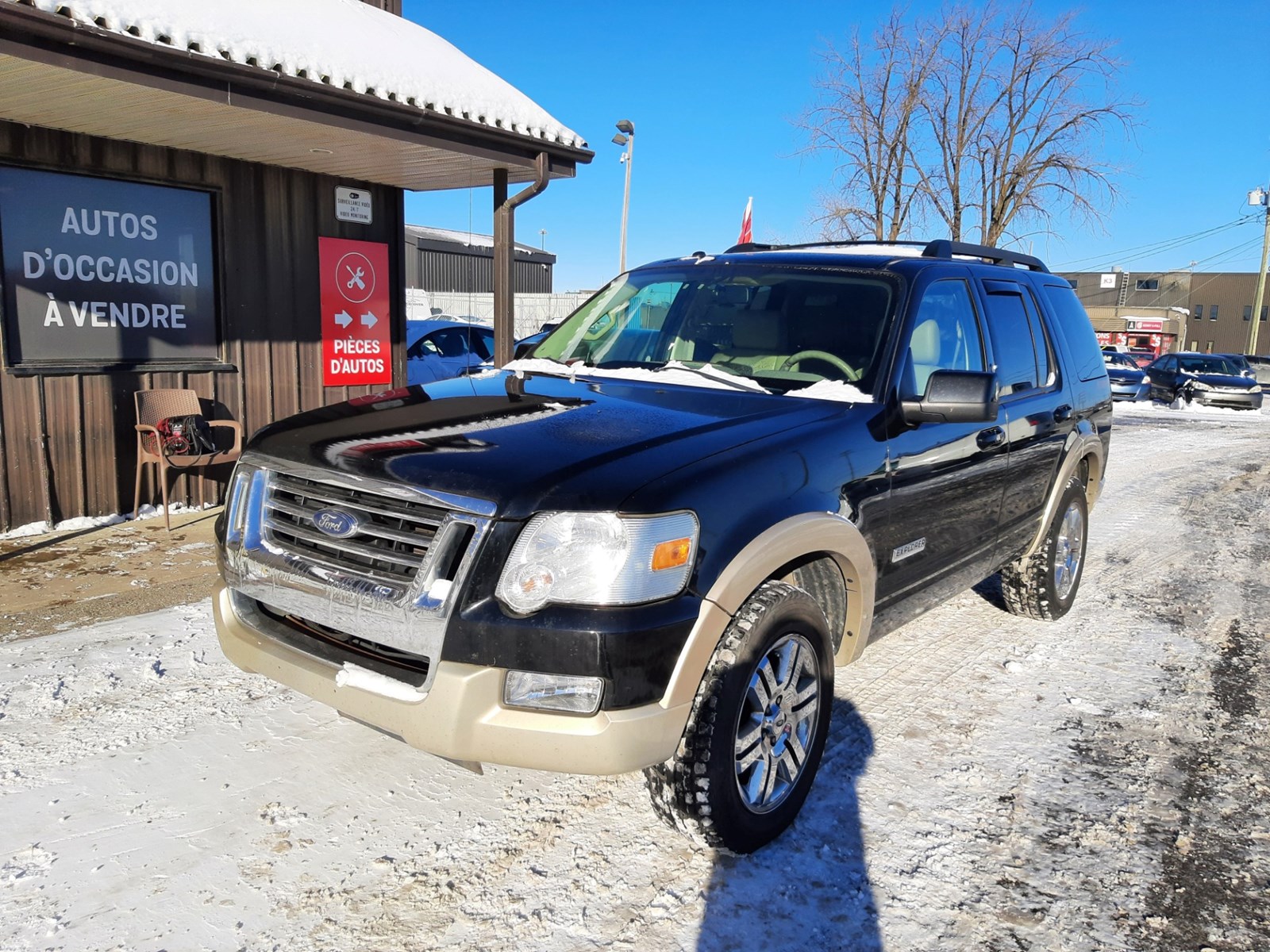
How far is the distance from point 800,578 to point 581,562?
1138 mm

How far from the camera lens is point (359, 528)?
8.93 ft

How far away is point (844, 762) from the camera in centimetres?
362

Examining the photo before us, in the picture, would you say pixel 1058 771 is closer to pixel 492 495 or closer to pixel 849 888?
pixel 849 888

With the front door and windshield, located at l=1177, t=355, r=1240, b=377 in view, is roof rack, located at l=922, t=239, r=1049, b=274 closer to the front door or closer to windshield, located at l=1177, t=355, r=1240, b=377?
the front door

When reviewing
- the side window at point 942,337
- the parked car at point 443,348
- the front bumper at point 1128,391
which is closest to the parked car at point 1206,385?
the front bumper at point 1128,391

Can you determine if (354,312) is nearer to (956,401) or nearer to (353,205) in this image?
(353,205)

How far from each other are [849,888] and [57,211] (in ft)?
21.8

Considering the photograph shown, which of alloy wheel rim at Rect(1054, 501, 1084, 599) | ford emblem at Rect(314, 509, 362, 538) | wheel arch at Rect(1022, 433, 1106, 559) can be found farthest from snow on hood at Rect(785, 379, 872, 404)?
alloy wheel rim at Rect(1054, 501, 1084, 599)

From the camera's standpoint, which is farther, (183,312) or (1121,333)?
(1121,333)

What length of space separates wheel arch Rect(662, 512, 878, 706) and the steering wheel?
694 millimetres

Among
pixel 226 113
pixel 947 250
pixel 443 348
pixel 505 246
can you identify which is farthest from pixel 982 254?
pixel 443 348

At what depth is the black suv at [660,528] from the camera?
2.50 metres

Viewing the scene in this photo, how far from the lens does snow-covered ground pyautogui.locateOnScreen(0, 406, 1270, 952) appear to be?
263 cm

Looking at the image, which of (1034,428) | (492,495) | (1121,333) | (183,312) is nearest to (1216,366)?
(1034,428)
